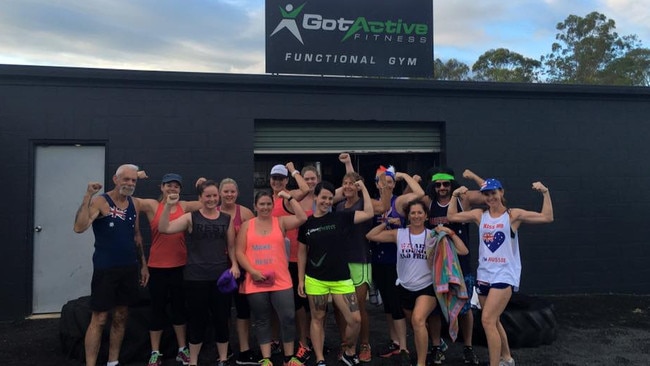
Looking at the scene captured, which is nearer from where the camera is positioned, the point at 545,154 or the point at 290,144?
the point at 290,144

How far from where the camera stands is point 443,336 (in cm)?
519

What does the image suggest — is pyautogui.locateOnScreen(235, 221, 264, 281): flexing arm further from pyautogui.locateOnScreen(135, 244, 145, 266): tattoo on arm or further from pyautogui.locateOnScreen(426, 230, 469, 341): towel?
pyautogui.locateOnScreen(426, 230, 469, 341): towel

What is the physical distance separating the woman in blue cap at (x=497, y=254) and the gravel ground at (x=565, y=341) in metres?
0.71

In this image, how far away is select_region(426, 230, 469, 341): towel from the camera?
162 inches

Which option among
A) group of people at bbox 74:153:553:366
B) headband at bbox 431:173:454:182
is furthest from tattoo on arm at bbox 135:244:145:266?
headband at bbox 431:173:454:182

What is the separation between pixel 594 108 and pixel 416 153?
3.16 metres

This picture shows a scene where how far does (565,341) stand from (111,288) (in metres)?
4.90

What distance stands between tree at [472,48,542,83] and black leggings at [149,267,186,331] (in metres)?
32.3

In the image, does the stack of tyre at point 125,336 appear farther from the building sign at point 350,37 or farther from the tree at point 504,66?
the tree at point 504,66

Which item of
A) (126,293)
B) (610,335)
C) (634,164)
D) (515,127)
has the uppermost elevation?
(515,127)

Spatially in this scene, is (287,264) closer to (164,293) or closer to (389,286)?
(389,286)

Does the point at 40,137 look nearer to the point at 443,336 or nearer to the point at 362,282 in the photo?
the point at 362,282

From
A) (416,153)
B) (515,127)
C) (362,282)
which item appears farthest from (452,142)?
(362,282)

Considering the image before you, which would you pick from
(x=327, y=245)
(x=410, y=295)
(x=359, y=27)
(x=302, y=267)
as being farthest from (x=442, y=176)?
(x=359, y=27)
